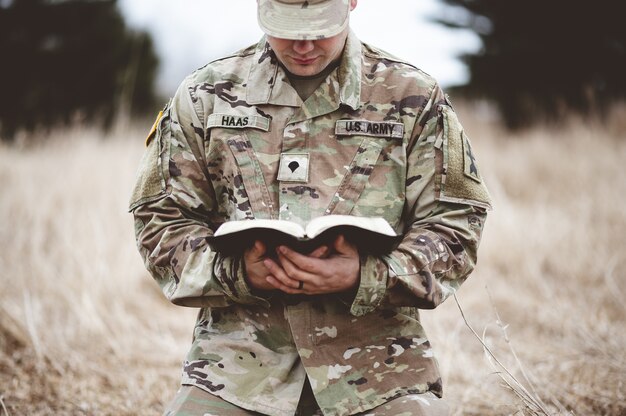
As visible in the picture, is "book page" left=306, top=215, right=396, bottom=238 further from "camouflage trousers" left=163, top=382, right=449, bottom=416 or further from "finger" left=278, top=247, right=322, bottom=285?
"camouflage trousers" left=163, top=382, right=449, bottom=416

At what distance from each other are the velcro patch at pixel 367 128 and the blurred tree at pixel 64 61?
11.8 m

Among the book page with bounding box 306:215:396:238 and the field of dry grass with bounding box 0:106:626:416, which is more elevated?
the book page with bounding box 306:215:396:238

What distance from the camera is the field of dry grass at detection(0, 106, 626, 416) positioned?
313 centimetres

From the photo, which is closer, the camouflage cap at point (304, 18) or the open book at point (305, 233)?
the open book at point (305, 233)

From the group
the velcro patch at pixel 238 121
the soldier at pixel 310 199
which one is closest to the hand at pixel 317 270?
the soldier at pixel 310 199

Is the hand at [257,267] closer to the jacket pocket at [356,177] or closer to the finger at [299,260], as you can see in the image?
the finger at [299,260]

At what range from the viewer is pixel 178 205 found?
2.07 m

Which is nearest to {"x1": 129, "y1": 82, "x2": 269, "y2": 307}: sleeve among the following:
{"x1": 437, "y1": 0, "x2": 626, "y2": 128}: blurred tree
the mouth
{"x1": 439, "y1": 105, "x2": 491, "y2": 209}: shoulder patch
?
the mouth

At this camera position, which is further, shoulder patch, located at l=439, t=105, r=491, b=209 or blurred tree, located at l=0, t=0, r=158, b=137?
blurred tree, located at l=0, t=0, r=158, b=137

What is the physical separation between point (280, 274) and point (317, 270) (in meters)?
0.10

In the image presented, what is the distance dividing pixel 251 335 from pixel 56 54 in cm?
1363

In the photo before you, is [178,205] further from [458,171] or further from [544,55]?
[544,55]

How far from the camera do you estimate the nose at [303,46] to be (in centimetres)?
197

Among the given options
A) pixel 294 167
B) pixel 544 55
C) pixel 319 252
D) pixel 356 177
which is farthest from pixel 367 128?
pixel 544 55
